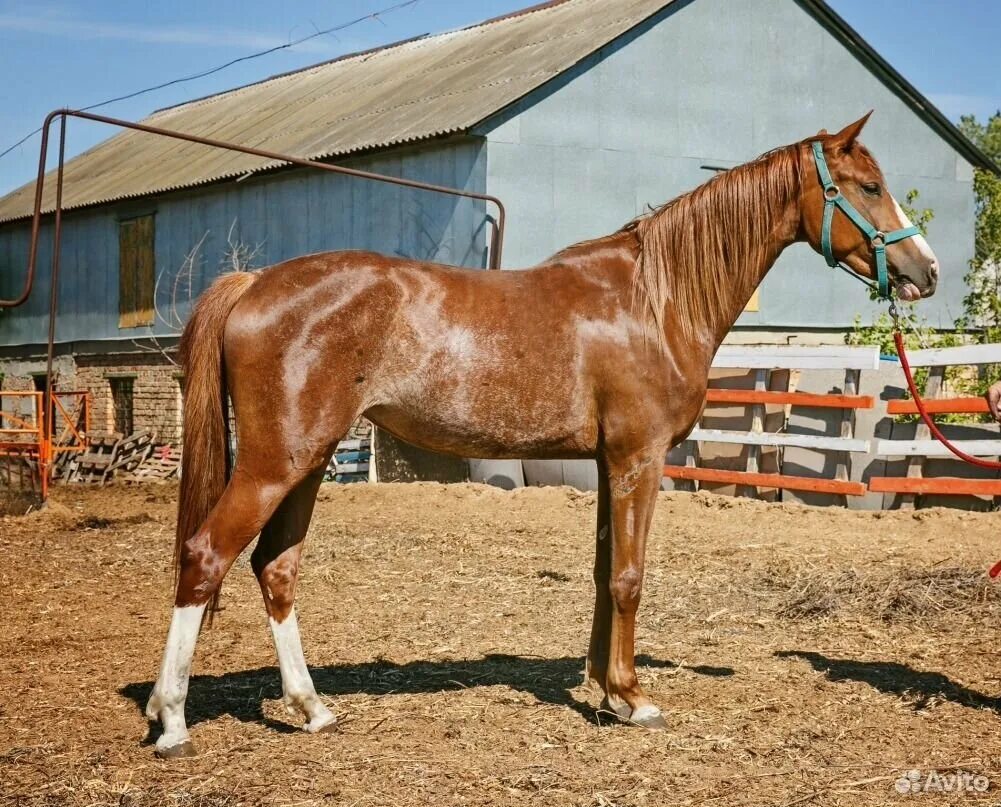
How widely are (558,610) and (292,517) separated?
2.67 metres

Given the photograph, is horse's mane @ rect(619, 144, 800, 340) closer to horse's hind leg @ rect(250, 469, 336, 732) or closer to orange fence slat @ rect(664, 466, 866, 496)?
horse's hind leg @ rect(250, 469, 336, 732)

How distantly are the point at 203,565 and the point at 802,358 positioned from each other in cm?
846

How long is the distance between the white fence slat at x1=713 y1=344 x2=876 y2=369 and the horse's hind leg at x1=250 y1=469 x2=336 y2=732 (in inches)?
293

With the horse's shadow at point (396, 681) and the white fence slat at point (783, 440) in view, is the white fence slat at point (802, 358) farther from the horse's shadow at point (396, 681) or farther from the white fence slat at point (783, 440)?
the horse's shadow at point (396, 681)

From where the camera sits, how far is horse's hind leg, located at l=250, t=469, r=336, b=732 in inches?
178

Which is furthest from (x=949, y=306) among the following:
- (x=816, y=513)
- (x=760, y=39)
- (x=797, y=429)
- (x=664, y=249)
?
(x=664, y=249)

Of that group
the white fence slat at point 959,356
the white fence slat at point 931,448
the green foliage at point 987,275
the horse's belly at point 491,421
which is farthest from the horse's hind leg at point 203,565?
the green foliage at point 987,275

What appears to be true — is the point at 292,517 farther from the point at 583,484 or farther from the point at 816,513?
the point at 583,484

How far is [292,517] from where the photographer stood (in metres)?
4.65

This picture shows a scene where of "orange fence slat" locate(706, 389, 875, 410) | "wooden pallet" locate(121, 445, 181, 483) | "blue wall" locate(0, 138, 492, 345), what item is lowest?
"wooden pallet" locate(121, 445, 181, 483)

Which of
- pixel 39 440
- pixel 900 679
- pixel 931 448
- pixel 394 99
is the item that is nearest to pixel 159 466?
pixel 39 440

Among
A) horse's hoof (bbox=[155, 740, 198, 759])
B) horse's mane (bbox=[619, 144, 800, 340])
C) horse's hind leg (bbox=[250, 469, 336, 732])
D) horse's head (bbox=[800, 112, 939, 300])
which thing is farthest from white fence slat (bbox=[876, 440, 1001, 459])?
horse's hoof (bbox=[155, 740, 198, 759])

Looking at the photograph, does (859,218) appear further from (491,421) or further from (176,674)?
(176,674)

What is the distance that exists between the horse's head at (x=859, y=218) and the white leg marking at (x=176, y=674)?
300cm
